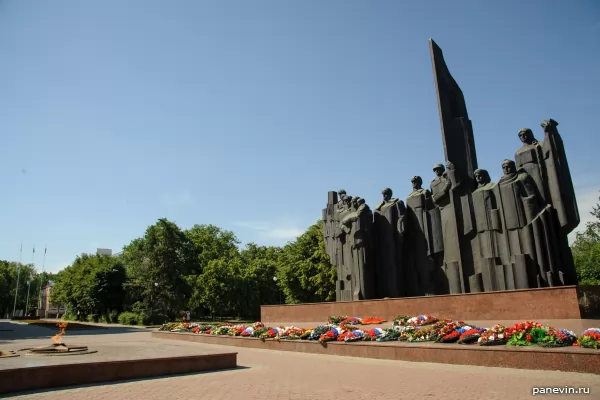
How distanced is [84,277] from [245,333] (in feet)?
129

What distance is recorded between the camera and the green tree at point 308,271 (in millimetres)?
34938

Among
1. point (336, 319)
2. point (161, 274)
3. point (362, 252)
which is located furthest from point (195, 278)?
point (336, 319)

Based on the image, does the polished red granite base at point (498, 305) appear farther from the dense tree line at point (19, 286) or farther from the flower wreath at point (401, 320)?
the dense tree line at point (19, 286)

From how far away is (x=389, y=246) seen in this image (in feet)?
58.7

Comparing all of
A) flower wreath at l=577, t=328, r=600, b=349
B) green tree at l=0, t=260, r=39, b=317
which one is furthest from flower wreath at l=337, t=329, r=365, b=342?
green tree at l=0, t=260, r=39, b=317

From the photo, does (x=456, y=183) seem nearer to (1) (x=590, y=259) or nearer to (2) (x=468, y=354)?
(2) (x=468, y=354)

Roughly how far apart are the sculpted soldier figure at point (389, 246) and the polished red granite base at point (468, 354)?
5973 mm

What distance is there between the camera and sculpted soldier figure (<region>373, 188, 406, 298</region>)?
57.8 ft

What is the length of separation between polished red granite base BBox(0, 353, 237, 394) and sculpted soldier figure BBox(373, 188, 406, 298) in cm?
927

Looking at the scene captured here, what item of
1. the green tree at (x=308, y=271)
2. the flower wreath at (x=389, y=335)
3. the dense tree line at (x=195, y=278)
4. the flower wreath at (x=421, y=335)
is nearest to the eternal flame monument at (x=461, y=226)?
the flower wreath at (x=421, y=335)

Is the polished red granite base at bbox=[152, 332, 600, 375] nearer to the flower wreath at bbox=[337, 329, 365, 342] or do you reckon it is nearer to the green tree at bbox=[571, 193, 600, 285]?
the flower wreath at bbox=[337, 329, 365, 342]

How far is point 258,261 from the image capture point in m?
49.9

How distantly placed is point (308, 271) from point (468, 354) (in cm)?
2823

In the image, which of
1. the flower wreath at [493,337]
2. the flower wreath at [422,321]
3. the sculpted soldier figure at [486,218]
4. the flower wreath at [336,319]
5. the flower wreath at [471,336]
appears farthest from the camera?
the flower wreath at [336,319]
